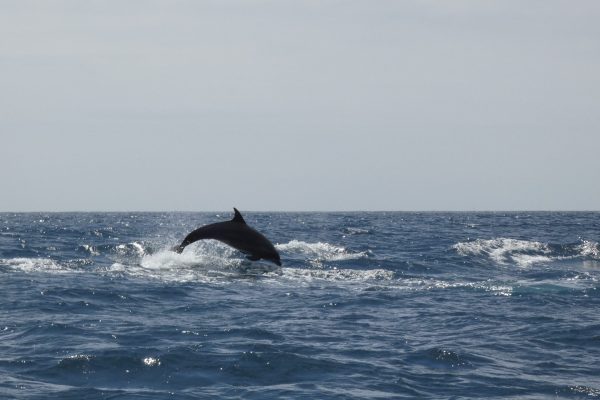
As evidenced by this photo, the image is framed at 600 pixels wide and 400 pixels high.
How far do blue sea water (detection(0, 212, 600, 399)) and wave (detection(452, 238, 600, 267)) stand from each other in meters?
5.72

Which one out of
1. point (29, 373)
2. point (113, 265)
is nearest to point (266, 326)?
point (29, 373)

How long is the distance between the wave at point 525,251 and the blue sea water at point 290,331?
5723mm

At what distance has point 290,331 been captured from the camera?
15.0 meters

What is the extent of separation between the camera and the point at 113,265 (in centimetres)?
2623

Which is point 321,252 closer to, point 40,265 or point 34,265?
point 40,265

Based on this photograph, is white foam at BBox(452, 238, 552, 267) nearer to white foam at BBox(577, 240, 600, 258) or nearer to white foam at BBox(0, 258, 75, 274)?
white foam at BBox(577, 240, 600, 258)

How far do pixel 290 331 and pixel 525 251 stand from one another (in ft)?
78.7

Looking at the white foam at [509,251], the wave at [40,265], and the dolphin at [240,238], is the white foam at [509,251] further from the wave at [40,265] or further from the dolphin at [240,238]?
the wave at [40,265]

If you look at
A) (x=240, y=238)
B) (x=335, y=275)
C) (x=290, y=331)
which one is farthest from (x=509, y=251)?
(x=290, y=331)

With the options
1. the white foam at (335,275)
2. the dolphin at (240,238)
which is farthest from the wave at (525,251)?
the dolphin at (240,238)

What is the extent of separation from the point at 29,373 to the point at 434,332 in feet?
23.2

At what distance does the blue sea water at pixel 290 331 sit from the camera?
37.2 feet

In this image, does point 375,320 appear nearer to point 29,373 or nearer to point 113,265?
point 29,373

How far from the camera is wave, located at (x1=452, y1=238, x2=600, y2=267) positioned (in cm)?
3316
